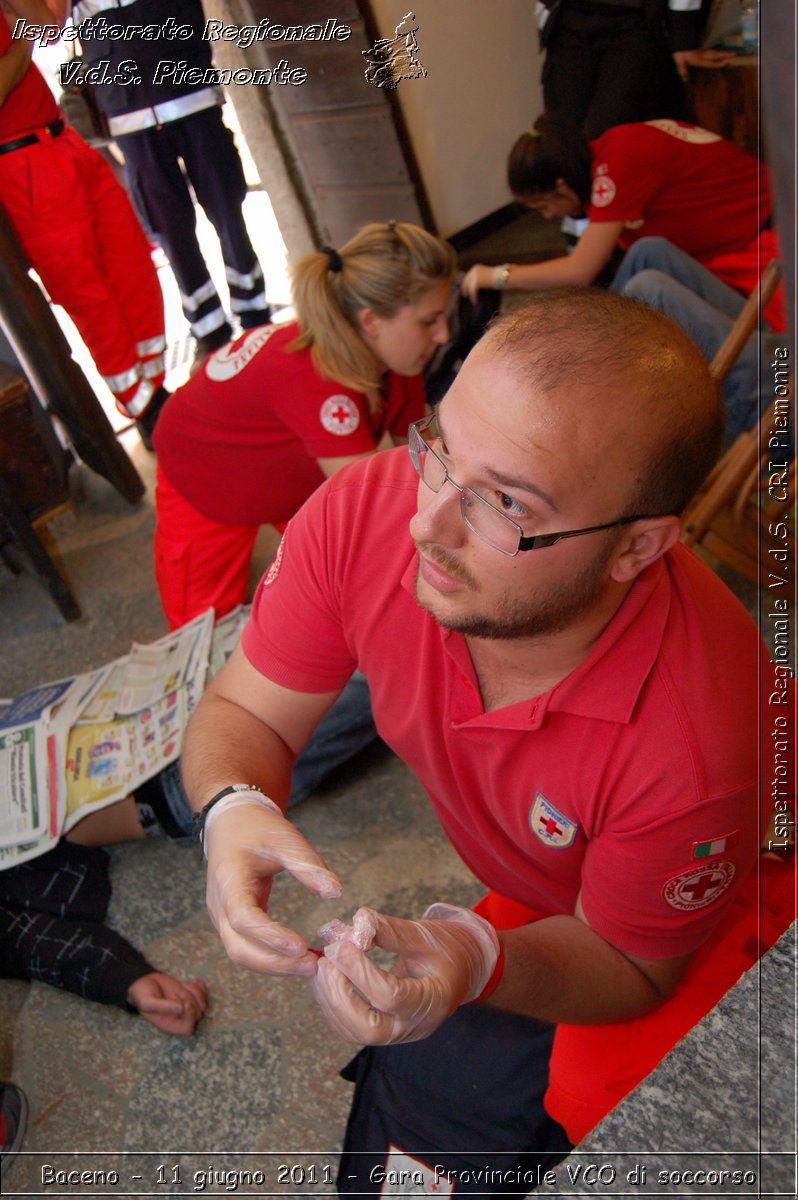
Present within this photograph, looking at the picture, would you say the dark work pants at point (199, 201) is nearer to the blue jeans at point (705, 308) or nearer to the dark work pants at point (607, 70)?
the dark work pants at point (607, 70)

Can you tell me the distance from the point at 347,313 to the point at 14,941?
130cm

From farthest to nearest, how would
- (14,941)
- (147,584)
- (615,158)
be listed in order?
(147,584) → (615,158) → (14,941)

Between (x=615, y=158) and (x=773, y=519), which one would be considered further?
(x=615, y=158)

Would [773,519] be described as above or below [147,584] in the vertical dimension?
above

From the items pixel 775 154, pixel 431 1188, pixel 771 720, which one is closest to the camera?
pixel 775 154

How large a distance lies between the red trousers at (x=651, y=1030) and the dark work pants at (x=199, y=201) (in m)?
1.91

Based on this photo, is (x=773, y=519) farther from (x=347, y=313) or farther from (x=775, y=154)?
(x=775, y=154)

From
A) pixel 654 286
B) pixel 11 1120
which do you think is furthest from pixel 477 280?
pixel 11 1120

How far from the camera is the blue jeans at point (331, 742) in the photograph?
1.77 metres

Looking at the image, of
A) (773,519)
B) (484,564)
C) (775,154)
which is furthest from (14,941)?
(775,154)

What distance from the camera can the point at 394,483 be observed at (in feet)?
3.53

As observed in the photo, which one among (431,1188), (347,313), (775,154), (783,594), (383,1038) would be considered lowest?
(783,594)

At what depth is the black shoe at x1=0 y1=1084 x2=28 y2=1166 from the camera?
1414mm

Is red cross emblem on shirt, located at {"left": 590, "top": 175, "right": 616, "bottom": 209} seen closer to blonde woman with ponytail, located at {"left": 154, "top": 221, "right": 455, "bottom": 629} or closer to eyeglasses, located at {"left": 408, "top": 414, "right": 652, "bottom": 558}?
blonde woman with ponytail, located at {"left": 154, "top": 221, "right": 455, "bottom": 629}
